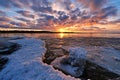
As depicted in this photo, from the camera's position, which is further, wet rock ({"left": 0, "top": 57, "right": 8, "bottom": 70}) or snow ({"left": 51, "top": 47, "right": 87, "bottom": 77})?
snow ({"left": 51, "top": 47, "right": 87, "bottom": 77})

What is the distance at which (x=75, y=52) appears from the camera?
9.82 metres

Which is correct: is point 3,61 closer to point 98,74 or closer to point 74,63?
point 74,63

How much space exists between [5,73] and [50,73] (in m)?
2.25

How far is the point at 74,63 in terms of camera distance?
29.8 ft

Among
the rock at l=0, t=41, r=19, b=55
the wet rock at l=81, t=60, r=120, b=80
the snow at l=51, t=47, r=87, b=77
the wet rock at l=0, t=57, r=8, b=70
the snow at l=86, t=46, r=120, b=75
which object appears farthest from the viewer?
the rock at l=0, t=41, r=19, b=55

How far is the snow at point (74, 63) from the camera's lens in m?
8.35

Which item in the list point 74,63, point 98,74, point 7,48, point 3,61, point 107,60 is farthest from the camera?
point 7,48

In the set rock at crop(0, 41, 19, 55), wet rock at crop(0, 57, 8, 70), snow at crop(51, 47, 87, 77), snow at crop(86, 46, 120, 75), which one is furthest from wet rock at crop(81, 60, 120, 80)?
rock at crop(0, 41, 19, 55)

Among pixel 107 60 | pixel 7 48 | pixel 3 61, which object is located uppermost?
pixel 7 48

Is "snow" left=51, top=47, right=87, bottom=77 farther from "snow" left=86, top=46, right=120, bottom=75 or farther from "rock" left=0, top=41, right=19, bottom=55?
"rock" left=0, top=41, right=19, bottom=55

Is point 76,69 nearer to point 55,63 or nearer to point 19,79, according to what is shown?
point 55,63

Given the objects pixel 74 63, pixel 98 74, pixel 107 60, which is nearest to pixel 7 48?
pixel 74 63

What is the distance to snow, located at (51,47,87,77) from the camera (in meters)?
8.35

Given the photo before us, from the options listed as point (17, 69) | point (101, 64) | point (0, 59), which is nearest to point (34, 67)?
point (17, 69)
